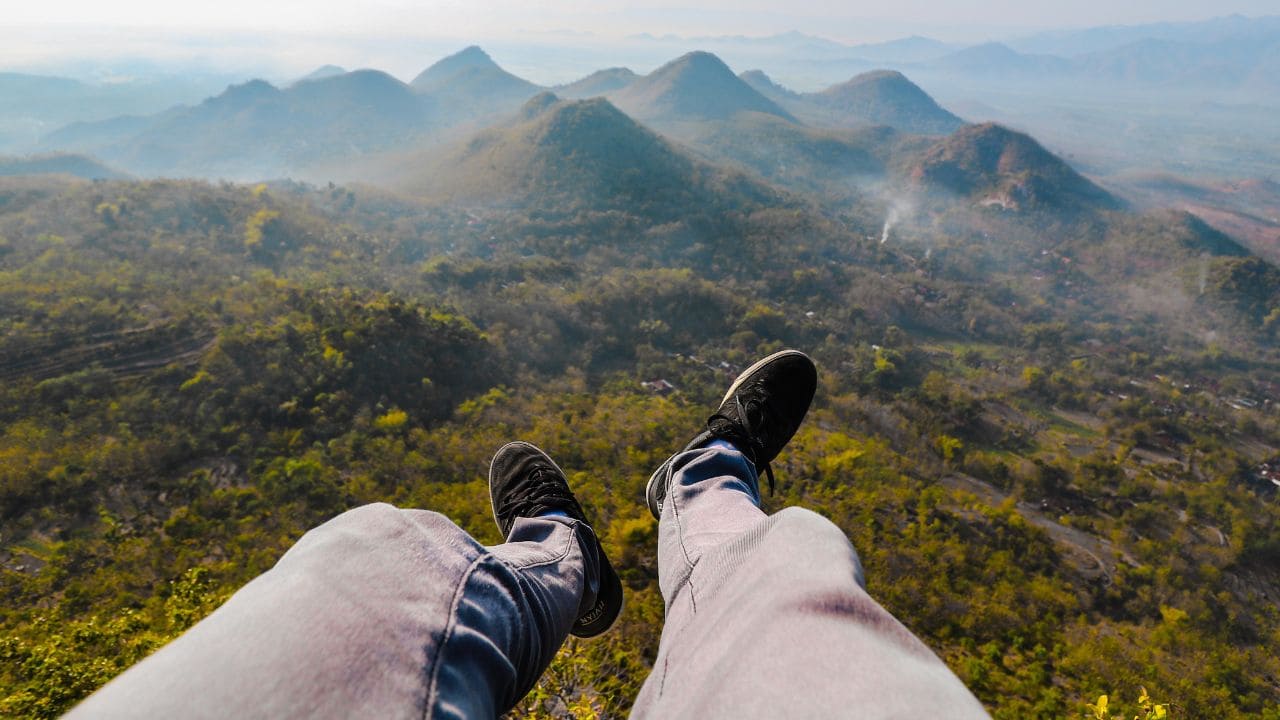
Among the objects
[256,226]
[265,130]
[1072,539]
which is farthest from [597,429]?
[265,130]

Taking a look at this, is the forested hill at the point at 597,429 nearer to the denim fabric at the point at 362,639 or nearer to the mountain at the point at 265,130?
the denim fabric at the point at 362,639

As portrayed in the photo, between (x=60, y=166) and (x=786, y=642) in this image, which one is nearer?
(x=786, y=642)

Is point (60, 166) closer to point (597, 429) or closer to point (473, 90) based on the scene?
point (473, 90)

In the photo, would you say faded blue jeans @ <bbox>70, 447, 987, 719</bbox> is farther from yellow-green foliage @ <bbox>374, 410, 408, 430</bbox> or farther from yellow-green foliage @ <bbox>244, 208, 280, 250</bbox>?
yellow-green foliage @ <bbox>244, 208, 280, 250</bbox>

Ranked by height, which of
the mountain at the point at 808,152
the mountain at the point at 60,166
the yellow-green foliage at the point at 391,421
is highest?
the mountain at the point at 808,152

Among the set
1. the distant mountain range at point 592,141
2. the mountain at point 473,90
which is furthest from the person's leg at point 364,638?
the mountain at point 473,90

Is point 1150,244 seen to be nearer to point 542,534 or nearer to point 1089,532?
point 1089,532

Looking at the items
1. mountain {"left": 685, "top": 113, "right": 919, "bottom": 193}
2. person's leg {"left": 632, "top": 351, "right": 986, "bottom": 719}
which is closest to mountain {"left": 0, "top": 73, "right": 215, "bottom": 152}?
mountain {"left": 685, "top": 113, "right": 919, "bottom": 193}
